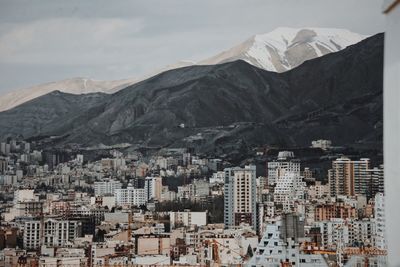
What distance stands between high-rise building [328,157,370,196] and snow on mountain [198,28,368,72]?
49.5 inches

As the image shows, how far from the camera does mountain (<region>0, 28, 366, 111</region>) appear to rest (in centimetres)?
727

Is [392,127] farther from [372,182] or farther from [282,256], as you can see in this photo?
Result: [372,182]

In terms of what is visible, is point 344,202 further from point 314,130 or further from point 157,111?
point 157,111

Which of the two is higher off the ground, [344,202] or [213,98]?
[213,98]

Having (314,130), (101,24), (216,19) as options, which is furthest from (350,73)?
(101,24)

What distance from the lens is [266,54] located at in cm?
798

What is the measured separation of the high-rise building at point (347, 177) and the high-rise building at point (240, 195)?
920 mm

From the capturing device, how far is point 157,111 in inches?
355

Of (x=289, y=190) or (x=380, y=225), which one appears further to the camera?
(x=289, y=190)

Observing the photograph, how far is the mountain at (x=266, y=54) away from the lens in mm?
7273

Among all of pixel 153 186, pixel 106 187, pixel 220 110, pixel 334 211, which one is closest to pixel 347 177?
pixel 334 211

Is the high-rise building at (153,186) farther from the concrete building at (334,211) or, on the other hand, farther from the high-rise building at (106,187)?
the concrete building at (334,211)

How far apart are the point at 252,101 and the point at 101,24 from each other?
8.40 ft

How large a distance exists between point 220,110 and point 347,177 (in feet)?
5.87
